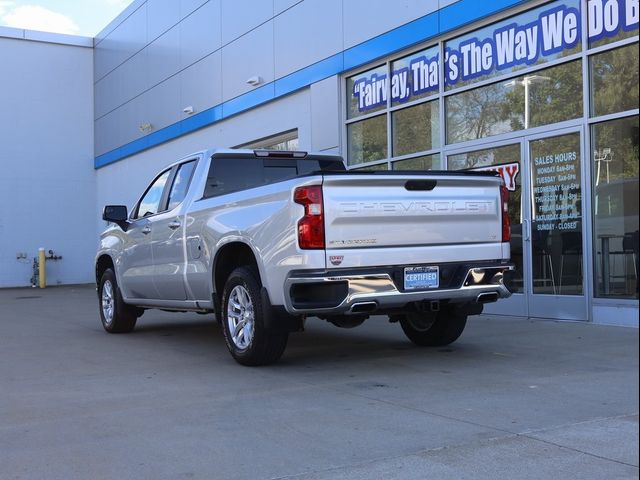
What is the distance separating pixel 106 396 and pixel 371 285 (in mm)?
2293

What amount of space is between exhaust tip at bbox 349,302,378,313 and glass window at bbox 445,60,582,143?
5.14m

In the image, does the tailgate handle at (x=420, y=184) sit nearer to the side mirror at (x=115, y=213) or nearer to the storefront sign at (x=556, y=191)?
the storefront sign at (x=556, y=191)

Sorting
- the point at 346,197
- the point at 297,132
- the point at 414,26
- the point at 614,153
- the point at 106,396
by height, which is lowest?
the point at 106,396

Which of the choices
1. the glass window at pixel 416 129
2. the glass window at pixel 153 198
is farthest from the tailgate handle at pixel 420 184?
the glass window at pixel 416 129

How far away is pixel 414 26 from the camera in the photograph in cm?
1176

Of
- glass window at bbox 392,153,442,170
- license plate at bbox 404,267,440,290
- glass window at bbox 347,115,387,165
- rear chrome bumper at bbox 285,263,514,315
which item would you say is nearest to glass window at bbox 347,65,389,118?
glass window at bbox 347,115,387,165

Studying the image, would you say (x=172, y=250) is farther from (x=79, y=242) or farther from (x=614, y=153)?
(x=79, y=242)

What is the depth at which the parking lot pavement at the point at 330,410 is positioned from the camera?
377 cm

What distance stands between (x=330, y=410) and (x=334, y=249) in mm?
1406

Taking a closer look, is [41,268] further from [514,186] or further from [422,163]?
[514,186]

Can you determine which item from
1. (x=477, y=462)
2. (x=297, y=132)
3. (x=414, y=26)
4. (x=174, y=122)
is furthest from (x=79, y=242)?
(x=477, y=462)

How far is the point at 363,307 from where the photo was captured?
5.80m

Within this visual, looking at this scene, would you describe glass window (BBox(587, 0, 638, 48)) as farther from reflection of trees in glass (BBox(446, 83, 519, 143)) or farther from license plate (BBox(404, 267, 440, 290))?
license plate (BBox(404, 267, 440, 290))

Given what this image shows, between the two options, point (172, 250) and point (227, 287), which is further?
point (172, 250)
